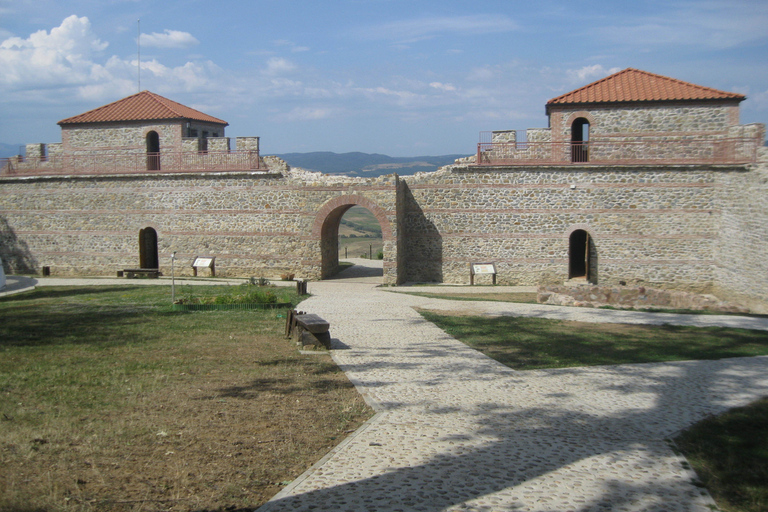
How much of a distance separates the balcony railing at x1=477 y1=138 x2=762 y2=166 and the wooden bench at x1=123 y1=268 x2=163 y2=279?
12893mm

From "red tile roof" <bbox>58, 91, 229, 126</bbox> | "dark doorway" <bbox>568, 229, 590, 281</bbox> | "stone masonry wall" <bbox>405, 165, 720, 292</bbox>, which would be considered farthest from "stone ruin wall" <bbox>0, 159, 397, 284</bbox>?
"dark doorway" <bbox>568, 229, 590, 281</bbox>

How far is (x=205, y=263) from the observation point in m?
22.6

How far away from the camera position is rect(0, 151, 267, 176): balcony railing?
2270 centimetres

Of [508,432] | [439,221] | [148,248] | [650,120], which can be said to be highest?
[650,120]

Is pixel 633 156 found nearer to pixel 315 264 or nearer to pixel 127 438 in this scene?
pixel 315 264

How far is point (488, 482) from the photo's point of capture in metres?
5.17

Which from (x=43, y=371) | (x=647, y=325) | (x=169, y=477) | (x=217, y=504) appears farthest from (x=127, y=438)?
(x=647, y=325)

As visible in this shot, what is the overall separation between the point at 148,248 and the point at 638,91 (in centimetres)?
2058

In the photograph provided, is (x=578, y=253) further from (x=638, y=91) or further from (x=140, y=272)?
(x=140, y=272)

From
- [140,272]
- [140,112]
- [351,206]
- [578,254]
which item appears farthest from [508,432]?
[140,112]

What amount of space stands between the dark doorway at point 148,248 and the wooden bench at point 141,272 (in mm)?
951

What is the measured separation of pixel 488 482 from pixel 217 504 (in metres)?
2.30

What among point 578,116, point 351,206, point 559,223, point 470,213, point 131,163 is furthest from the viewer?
point 131,163

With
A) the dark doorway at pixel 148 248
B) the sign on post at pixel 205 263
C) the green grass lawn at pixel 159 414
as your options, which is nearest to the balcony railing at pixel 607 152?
the sign on post at pixel 205 263
